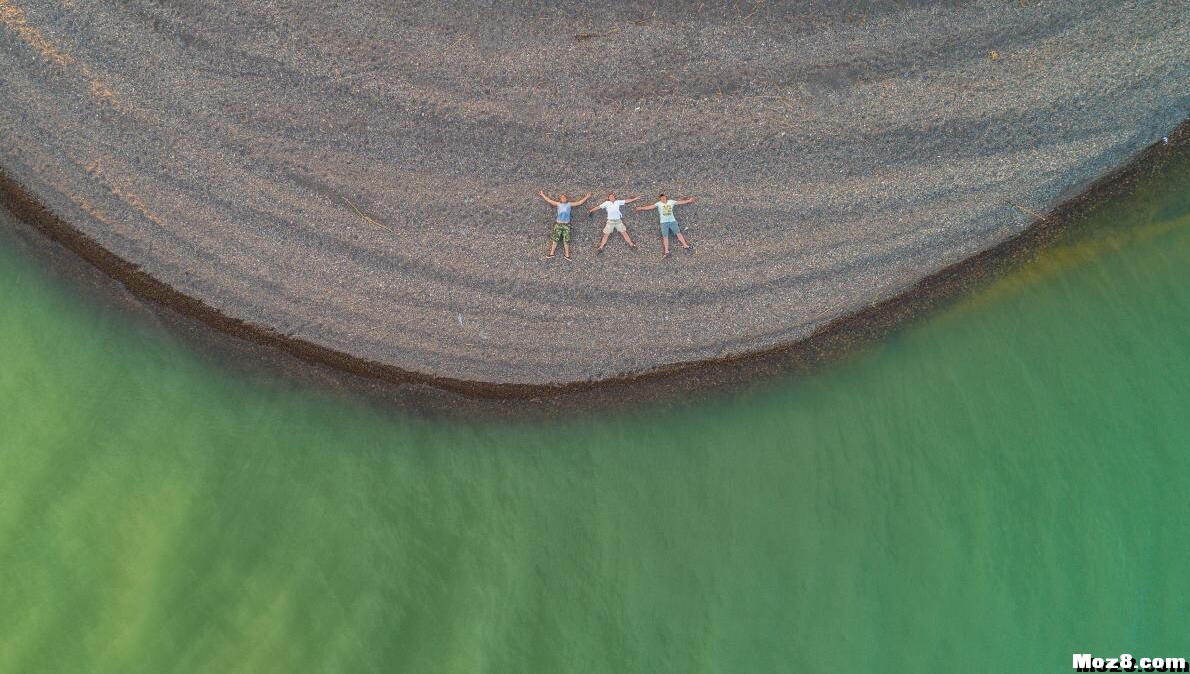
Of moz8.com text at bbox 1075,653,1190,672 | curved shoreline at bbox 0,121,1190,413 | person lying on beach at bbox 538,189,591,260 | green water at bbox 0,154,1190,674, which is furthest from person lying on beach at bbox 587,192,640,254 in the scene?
moz8.com text at bbox 1075,653,1190,672

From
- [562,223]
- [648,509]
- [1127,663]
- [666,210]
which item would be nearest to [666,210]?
[666,210]

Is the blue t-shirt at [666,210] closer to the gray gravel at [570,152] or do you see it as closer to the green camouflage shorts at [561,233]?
the gray gravel at [570,152]

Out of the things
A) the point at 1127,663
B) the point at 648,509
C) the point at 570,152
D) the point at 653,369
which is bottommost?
the point at 1127,663

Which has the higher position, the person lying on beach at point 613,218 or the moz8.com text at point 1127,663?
the person lying on beach at point 613,218

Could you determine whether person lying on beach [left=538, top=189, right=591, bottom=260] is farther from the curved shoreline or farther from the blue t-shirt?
the curved shoreline

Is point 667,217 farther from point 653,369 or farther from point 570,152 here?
point 653,369

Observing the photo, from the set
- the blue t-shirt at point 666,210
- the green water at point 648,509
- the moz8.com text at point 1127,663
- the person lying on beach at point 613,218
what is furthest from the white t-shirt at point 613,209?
the moz8.com text at point 1127,663

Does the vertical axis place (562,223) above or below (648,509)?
above
